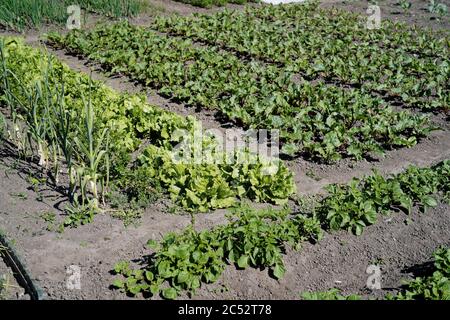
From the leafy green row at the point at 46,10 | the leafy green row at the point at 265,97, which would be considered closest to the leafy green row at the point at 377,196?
the leafy green row at the point at 265,97

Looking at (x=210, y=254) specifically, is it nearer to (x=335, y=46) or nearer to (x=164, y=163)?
(x=164, y=163)

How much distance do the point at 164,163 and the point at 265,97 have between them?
240 centimetres

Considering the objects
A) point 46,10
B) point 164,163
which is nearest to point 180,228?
point 164,163

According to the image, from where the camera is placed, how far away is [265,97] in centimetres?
698

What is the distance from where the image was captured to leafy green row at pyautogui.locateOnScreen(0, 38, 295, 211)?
4.80 m

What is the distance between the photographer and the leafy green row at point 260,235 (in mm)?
3779

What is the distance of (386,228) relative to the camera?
4.66m

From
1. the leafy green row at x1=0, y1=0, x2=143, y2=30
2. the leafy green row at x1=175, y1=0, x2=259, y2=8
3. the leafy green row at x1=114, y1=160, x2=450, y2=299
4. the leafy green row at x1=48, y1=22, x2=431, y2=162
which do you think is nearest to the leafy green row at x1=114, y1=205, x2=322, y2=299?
the leafy green row at x1=114, y1=160, x2=450, y2=299

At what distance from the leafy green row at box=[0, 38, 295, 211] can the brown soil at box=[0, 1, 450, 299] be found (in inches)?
8.6
